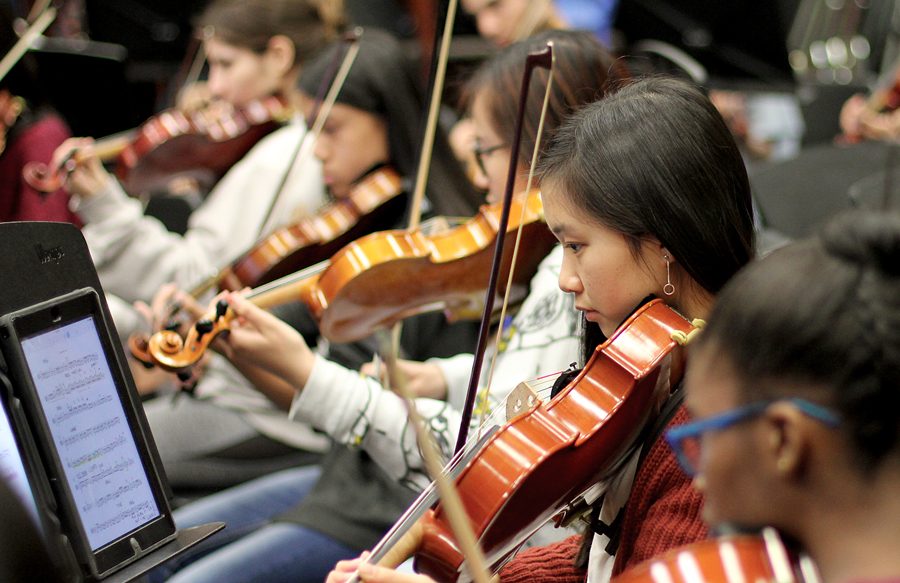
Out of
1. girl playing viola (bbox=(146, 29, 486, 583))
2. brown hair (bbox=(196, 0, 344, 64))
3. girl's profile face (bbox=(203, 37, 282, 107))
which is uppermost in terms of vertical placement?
brown hair (bbox=(196, 0, 344, 64))

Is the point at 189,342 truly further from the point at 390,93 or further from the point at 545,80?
the point at 390,93

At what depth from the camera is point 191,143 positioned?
211 cm

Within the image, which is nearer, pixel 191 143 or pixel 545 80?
pixel 545 80

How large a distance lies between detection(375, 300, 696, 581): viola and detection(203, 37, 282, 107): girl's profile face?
147 cm

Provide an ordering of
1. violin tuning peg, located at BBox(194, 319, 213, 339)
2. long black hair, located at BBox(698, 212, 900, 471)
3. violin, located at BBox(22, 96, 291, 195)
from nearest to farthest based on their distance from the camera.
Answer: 1. long black hair, located at BBox(698, 212, 900, 471)
2. violin tuning peg, located at BBox(194, 319, 213, 339)
3. violin, located at BBox(22, 96, 291, 195)

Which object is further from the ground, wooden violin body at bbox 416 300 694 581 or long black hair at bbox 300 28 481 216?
long black hair at bbox 300 28 481 216

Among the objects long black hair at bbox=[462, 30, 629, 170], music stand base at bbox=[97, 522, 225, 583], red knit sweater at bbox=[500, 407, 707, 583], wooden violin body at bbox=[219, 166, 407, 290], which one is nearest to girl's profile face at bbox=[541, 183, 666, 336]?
red knit sweater at bbox=[500, 407, 707, 583]

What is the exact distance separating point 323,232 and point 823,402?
113 cm

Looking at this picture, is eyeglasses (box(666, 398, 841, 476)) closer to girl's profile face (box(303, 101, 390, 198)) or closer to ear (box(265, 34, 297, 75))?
girl's profile face (box(303, 101, 390, 198))

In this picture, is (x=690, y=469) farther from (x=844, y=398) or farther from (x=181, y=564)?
(x=181, y=564)

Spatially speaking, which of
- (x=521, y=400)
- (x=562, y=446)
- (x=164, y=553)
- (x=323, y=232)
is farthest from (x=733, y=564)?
(x=323, y=232)

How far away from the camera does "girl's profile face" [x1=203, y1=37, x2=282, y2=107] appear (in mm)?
2168

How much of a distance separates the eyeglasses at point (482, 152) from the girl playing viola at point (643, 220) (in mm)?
349

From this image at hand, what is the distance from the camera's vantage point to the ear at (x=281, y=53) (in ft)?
7.06
